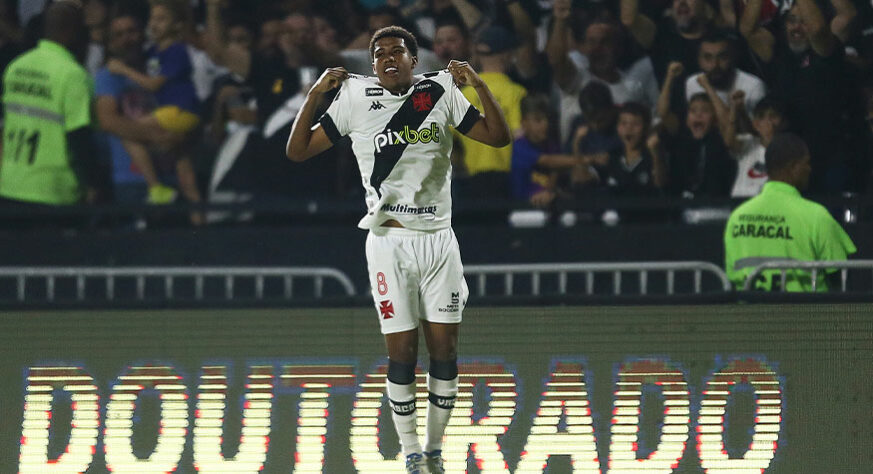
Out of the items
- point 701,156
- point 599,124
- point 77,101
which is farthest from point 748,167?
point 77,101

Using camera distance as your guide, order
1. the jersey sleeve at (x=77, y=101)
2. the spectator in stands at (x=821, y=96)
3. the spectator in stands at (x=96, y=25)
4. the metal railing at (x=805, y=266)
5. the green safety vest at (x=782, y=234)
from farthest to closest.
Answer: the spectator in stands at (x=96, y=25)
the jersey sleeve at (x=77, y=101)
the spectator in stands at (x=821, y=96)
the green safety vest at (x=782, y=234)
the metal railing at (x=805, y=266)

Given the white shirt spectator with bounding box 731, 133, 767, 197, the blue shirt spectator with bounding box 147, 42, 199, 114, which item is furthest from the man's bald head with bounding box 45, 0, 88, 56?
the white shirt spectator with bounding box 731, 133, 767, 197

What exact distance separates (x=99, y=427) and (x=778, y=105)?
17.1ft

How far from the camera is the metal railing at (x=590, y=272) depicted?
25.4 feet

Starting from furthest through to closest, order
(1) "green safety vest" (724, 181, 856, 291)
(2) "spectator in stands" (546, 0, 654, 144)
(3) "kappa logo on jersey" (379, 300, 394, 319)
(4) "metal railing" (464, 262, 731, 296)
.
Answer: (2) "spectator in stands" (546, 0, 654, 144)
(4) "metal railing" (464, 262, 731, 296)
(1) "green safety vest" (724, 181, 856, 291)
(3) "kappa logo on jersey" (379, 300, 394, 319)

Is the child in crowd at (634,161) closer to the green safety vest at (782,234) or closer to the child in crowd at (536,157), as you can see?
the child in crowd at (536,157)

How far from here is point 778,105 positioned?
29.8 feet

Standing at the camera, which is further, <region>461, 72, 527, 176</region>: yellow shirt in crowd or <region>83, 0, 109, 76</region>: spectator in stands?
<region>83, 0, 109, 76</region>: spectator in stands

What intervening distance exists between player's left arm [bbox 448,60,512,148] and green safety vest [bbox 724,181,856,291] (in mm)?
2178

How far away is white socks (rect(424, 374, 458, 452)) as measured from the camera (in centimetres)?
591

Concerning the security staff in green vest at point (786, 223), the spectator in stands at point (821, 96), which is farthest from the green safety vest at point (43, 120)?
the spectator in stands at point (821, 96)

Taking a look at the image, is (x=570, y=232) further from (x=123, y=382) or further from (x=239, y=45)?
(x=123, y=382)

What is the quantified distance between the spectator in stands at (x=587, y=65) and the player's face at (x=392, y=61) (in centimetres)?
365

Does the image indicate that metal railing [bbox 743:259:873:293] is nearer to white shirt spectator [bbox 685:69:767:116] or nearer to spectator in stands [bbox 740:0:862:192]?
spectator in stands [bbox 740:0:862:192]
